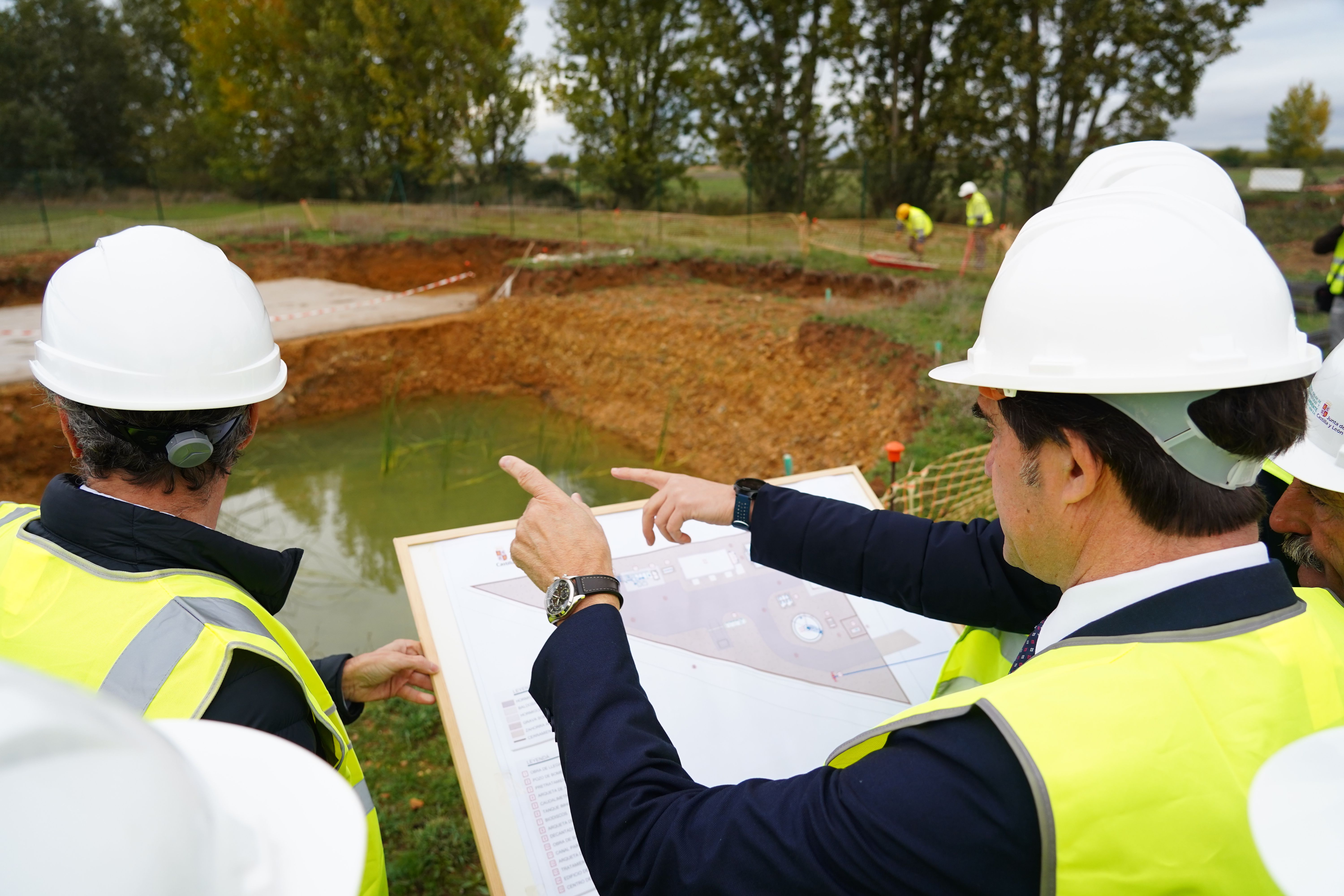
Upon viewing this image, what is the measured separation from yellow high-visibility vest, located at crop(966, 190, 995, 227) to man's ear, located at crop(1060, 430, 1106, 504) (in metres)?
13.5

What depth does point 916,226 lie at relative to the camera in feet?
48.8

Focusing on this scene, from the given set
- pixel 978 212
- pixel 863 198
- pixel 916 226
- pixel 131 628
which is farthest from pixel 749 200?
pixel 131 628

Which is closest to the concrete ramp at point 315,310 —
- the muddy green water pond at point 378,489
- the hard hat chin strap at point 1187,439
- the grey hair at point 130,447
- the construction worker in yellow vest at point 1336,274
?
the muddy green water pond at point 378,489

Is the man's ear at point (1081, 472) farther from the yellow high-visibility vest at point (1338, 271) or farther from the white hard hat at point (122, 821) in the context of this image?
the yellow high-visibility vest at point (1338, 271)

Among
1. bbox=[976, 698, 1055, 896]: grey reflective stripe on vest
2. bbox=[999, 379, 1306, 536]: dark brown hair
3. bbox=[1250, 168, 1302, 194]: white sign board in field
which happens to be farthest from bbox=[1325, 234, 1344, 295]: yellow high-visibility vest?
bbox=[1250, 168, 1302, 194]: white sign board in field

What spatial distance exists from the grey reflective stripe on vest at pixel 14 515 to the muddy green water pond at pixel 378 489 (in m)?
4.03

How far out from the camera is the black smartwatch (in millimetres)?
2104

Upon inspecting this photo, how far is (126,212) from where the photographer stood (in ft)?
77.8

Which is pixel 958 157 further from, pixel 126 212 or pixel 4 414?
pixel 126 212

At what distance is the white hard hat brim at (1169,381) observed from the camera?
1136 mm

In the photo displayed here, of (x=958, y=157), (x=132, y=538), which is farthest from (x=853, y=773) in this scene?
(x=958, y=157)

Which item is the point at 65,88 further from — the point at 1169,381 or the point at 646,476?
the point at 1169,381

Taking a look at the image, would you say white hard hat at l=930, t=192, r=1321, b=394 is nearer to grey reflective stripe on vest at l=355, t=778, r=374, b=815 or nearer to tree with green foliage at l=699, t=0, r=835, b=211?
grey reflective stripe on vest at l=355, t=778, r=374, b=815

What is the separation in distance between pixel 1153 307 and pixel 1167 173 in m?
1.28
